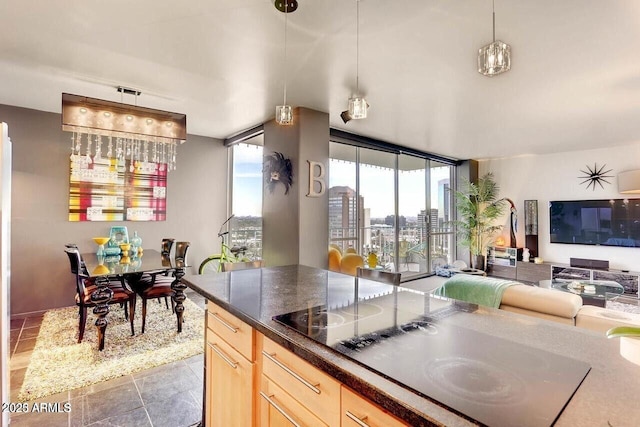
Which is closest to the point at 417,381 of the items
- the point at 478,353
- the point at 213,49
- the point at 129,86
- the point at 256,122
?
the point at 478,353

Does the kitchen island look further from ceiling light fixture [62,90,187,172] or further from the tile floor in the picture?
ceiling light fixture [62,90,187,172]

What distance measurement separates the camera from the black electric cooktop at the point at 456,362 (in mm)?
672

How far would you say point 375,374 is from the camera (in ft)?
2.59

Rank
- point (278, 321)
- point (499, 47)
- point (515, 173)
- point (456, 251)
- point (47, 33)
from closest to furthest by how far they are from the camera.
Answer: point (278, 321) < point (499, 47) < point (47, 33) < point (515, 173) < point (456, 251)

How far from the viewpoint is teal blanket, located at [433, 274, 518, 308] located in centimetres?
238

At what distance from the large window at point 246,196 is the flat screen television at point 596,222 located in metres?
5.76

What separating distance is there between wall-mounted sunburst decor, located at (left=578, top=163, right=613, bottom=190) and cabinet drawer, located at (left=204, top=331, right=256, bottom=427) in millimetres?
7070

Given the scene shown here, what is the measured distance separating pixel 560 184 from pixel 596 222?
3.01 feet

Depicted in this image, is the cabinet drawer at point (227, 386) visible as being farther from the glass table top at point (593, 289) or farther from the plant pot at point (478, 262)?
the plant pot at point (478, 262)

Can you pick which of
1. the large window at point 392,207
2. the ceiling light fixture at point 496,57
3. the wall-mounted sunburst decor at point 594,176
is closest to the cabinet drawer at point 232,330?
the ceiling light fixture at point 496,57

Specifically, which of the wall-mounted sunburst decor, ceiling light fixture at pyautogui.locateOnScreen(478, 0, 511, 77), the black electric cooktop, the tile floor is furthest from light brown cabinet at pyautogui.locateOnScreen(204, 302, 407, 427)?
the wall-mounted sunburst decor

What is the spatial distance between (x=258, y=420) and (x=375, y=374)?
0.75 metres

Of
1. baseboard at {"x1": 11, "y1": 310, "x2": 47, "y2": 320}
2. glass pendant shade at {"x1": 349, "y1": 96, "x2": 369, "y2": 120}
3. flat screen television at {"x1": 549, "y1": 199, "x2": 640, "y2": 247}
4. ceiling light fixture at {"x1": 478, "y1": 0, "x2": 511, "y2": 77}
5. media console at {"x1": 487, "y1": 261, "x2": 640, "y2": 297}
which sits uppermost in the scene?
ceiling light fixture at {"x1": 478, "y1": 0, "x2": 511, "y2": 77}

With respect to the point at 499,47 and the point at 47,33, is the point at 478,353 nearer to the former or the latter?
the point at 499,47
